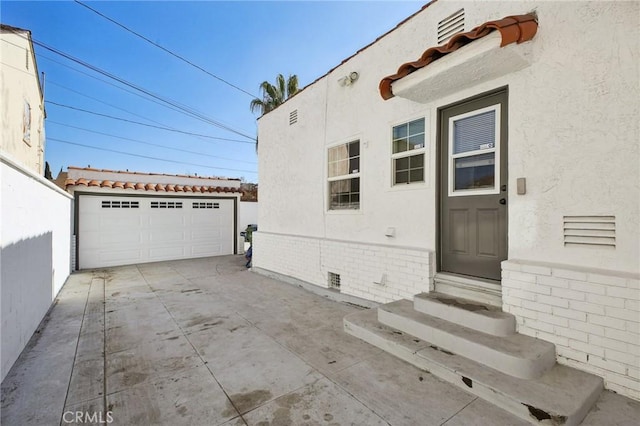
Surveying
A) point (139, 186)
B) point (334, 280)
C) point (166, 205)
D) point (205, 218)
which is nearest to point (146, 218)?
point (166, 205)

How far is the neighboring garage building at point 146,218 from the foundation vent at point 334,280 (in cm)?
756

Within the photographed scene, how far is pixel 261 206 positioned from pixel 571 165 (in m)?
7.26

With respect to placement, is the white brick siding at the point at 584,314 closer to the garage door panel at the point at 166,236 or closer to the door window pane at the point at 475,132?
the door window pane at the point at 475,132

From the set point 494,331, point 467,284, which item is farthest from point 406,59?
point 494,331

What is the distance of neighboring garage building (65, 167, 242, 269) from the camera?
30.7 ft

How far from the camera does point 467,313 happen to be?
3107 millimetres

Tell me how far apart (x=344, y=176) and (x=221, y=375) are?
406 cm

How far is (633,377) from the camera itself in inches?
90.8

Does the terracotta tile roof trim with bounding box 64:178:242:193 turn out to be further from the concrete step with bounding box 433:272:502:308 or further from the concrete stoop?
the concrete step with bounding box 433:272:502:308

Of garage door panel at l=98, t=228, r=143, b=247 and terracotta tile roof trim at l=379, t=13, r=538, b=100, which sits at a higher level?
terracotta tile roof trim at l=379, t=13, r=538, b=100

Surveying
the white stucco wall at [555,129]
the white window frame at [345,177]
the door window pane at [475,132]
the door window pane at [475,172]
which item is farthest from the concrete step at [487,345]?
the white window frame at [345,177]

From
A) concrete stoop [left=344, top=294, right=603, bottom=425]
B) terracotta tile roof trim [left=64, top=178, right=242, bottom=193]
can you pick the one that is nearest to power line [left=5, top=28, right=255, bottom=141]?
terracotta tile roof trim [left=64, top=178, right=242, bottom=193]

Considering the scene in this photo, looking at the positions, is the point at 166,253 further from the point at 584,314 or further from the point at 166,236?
the point at 584,314

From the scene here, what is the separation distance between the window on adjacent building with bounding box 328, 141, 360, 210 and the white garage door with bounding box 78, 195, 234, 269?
757cm
